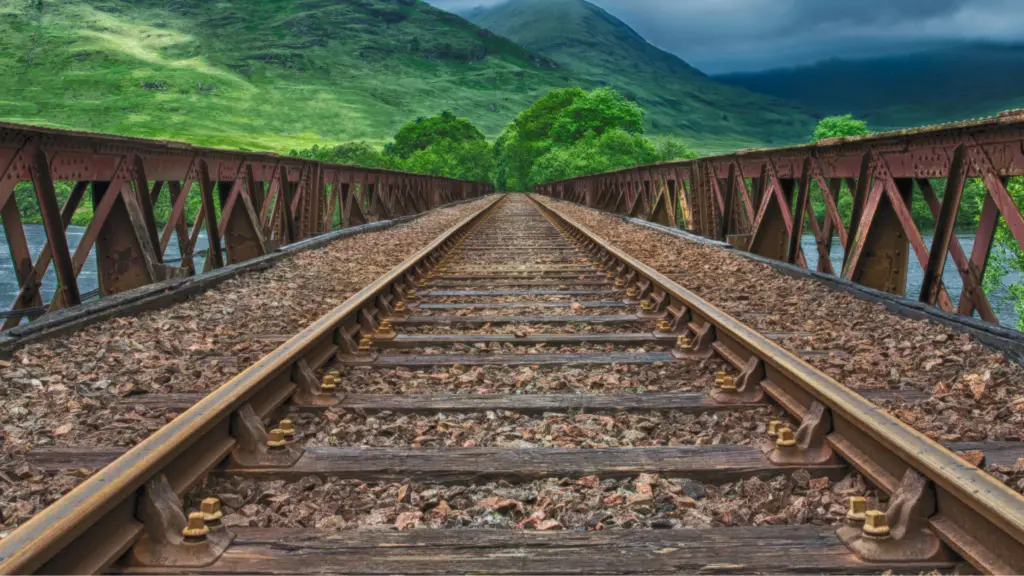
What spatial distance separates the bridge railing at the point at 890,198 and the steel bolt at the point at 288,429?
4.92 m

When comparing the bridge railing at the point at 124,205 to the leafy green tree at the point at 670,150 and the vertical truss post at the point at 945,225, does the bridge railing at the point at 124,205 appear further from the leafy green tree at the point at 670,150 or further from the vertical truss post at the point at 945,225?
the leafy green tree at the point at 670,150

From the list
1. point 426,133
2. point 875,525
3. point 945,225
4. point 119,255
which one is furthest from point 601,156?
point 426,133

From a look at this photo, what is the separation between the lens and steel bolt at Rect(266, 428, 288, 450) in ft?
10.5

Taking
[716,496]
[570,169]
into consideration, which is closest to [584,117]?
[570,169]

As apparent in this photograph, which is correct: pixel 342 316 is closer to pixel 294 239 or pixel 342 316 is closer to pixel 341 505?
pixel 341 505

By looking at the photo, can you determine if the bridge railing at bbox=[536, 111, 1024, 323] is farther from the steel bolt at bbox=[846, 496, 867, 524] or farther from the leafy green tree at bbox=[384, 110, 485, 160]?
the leafy green tree at bbox=[384, 110, 485, 160]

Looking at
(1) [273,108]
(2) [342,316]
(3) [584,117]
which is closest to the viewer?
(2) [342,316]

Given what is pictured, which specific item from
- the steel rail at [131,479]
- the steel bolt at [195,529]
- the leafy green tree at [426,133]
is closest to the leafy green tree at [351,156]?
the leafy green tree at [426,133]

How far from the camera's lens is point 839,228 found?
330 inches

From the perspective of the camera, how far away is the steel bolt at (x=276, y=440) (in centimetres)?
320

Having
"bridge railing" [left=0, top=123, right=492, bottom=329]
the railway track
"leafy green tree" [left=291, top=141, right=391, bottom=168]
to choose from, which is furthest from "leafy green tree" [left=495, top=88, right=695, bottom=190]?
the railway track

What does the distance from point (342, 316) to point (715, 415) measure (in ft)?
8.65

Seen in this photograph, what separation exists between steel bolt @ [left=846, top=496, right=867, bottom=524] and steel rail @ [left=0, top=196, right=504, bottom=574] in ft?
7.43

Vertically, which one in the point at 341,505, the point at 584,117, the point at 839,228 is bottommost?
the point at 341,505
